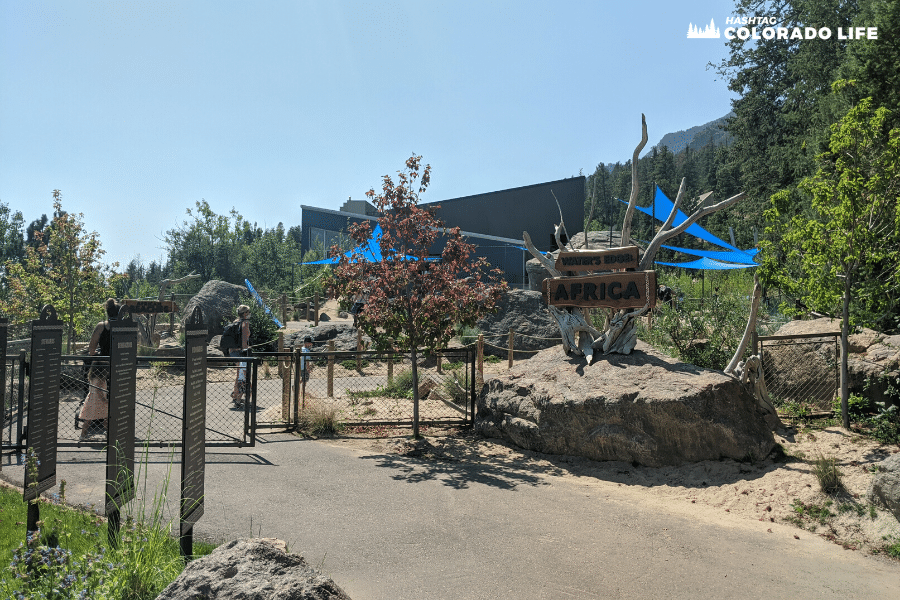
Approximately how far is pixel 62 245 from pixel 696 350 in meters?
15.2

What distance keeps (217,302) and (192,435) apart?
59.1 feet

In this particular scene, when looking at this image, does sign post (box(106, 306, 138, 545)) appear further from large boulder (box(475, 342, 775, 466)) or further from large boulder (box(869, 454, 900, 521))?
large boulder (box(869, 454, 900, 521))

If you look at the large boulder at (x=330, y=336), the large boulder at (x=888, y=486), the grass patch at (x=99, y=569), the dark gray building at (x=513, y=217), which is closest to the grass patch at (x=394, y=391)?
the large boulder at (x=330, y=336)

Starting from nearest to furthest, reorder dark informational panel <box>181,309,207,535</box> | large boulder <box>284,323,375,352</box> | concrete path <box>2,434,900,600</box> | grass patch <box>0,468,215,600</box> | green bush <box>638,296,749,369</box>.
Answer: grass patch <box>0,468,215,600</box> → dark informational panel <box>181,309,207,535</box> → concrete path <box>2,434,900,600</box> → green bush <box>638,296,749,369</box> → large boulder <box>284,323,375,352</box>

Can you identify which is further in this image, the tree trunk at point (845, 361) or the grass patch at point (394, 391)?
the grass patch at point (394, 391)

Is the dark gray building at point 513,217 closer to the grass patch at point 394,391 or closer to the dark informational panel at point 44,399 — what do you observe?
the grass patch at point 394,391

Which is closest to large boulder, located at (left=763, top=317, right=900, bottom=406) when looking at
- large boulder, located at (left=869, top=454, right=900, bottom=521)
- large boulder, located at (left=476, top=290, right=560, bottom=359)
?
large boulder, located at (left=869, top=454, right=900, bottom=521)

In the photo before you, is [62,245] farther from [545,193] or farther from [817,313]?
[545,193]

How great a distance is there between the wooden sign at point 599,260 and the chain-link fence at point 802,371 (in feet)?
8.62

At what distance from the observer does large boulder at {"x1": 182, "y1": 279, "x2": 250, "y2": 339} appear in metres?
20.0

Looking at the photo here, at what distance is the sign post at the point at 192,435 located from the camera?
12.2 ft

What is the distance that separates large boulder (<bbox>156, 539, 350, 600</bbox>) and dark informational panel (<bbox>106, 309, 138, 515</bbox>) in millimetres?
1293

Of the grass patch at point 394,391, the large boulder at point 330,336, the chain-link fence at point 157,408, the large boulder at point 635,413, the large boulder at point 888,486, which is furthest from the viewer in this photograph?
the large boulder at point 330,336

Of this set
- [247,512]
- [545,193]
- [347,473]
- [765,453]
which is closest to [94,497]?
[247,512]
